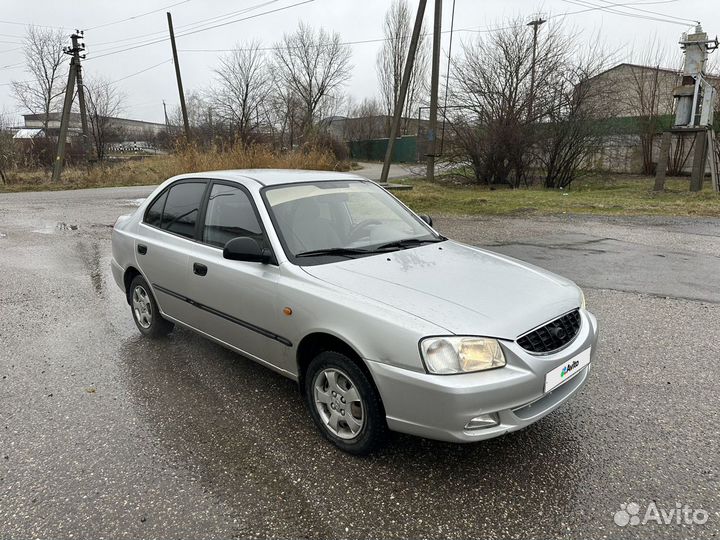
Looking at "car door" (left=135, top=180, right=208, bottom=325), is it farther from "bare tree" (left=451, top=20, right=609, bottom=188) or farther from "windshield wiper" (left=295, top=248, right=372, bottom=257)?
"bare tree" (left=451, top=20, right=609, bottom=188)

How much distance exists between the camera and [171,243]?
165 inches

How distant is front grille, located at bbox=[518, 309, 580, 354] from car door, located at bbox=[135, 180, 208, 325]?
255 cm

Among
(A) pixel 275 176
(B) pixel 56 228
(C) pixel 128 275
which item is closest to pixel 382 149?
(B) pixel 56 228

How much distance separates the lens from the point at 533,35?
19.6m

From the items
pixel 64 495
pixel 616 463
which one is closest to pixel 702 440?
pixel 616 463

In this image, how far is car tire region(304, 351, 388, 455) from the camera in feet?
8.86

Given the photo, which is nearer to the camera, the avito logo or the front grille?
the front grille

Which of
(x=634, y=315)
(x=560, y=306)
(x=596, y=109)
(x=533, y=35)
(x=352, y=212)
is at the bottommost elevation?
(x=634, y=315)

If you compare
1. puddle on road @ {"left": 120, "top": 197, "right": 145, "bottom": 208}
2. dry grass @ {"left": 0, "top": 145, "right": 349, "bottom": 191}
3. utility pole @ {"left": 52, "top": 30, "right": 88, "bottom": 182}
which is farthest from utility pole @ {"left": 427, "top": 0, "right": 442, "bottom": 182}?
utility pole @ {"left": 52, "top": 30, "right": 88, "bottom": 182}

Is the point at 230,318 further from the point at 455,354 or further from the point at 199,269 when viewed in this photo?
the point at 455,354

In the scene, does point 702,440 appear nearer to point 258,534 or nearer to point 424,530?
point 424,530

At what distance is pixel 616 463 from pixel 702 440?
0.65 metres

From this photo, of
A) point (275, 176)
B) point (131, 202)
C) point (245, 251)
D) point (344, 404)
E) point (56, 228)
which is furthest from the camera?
point (131, 202)

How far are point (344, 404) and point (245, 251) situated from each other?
1142mm
